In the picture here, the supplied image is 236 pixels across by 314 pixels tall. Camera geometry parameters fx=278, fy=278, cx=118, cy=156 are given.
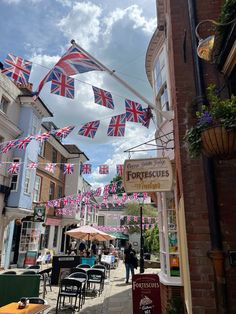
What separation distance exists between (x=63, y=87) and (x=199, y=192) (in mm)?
4508

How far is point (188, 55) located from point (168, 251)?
436 centimetres

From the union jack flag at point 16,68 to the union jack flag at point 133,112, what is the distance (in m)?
2.79

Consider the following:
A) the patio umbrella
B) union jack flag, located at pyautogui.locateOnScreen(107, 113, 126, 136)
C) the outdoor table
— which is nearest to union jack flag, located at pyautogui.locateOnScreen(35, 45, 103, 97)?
union jack flag, located at pyautogui.locateOnScreen(107, 113, 126, 136)

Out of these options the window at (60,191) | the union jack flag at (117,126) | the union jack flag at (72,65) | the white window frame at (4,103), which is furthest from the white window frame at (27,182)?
the union jack flag at (72,65)

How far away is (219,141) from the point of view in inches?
115

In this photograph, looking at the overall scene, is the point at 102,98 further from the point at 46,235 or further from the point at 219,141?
the point at 46,235

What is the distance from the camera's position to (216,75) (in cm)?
441

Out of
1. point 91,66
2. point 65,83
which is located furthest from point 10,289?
point 91,66

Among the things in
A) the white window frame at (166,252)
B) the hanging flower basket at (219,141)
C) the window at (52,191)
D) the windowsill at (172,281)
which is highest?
the window at (52,191)

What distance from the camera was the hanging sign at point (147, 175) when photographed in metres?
5.00

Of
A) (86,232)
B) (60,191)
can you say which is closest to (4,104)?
(86,232)

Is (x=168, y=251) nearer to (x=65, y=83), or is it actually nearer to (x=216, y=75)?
(x=216, y=75)

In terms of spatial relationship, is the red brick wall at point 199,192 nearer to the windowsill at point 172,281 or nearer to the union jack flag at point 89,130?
the windowsill at point 172,281

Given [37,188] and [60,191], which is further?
[60,191]
